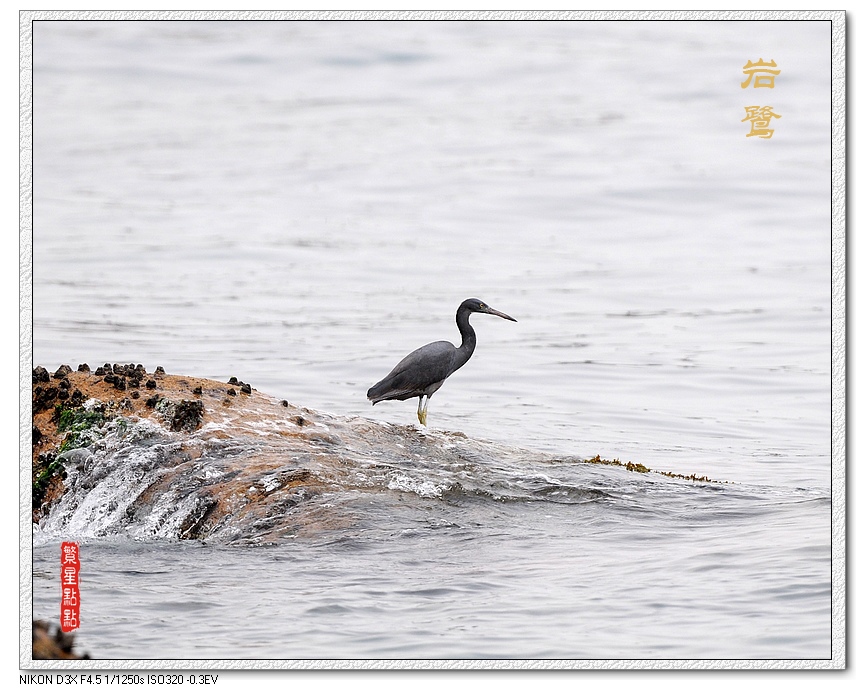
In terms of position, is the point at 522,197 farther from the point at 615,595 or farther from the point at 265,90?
the point at 615,595

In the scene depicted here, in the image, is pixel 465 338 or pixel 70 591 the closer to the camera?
pixel 70 591

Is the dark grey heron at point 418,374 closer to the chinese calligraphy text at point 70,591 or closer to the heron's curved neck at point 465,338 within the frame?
the heron's curved neck at point 465,338

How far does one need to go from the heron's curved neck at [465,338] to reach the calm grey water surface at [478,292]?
1.31 metres

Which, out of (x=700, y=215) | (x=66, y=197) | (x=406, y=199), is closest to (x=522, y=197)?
(x=406, y=199)

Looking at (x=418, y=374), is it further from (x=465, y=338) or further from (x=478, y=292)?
(x=478, y=292)

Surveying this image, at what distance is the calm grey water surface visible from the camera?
6797 mm

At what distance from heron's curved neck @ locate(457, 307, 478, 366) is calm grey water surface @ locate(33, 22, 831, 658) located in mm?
1307

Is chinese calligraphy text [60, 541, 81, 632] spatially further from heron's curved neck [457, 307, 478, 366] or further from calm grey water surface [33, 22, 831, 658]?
heron's curved neck [457, 307, 478, 366]

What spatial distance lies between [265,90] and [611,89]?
32.1ft

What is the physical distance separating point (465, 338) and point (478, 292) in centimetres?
878

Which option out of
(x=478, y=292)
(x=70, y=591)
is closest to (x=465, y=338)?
(x=70, y=591)

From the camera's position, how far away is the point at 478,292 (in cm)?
1958

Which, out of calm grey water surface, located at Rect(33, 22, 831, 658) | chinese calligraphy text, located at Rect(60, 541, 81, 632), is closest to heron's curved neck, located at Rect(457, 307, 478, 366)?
calm grey water surface, located at Rect(33, 22, 831, 658)

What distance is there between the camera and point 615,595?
6918 millimetres
